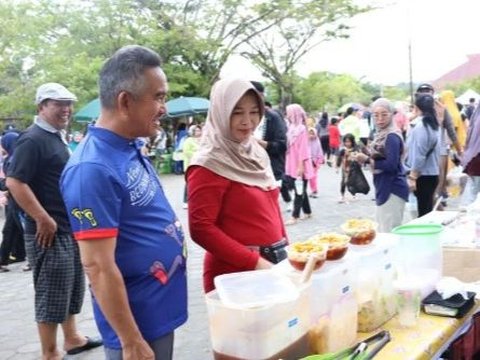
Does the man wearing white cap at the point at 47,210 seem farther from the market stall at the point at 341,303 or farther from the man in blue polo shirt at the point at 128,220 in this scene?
the market stall at the point at 341,303

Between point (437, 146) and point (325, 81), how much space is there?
33.1 metres

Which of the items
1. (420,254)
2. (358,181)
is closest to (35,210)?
(420,254)

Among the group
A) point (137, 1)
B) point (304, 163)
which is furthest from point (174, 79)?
point (304, 163)

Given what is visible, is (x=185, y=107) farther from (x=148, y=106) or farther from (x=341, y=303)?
(x=341, y=303)

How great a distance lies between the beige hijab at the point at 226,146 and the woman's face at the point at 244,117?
2 cm

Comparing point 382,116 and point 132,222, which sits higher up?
point 382,116

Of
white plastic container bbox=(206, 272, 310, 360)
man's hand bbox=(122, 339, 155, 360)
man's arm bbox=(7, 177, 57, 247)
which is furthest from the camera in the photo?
man's arm bbox=(7, 177, 57, 247)

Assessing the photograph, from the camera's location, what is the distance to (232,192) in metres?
2.34

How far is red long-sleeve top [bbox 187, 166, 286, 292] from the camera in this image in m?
2.26

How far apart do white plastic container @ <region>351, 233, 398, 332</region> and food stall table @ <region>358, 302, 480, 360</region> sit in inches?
1.6

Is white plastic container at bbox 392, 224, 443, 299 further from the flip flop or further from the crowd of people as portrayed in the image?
the flip flop

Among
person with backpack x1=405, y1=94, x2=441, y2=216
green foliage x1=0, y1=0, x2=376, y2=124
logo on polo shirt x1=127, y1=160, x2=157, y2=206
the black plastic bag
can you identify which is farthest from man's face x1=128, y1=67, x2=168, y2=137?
green foliage x1=0, y1=0, x2=376, y2=124

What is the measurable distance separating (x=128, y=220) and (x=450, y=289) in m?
1.31

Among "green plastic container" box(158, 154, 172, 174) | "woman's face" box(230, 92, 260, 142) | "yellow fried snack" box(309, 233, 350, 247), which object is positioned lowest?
"green plastic container" box(158, 154, 172, 174)
